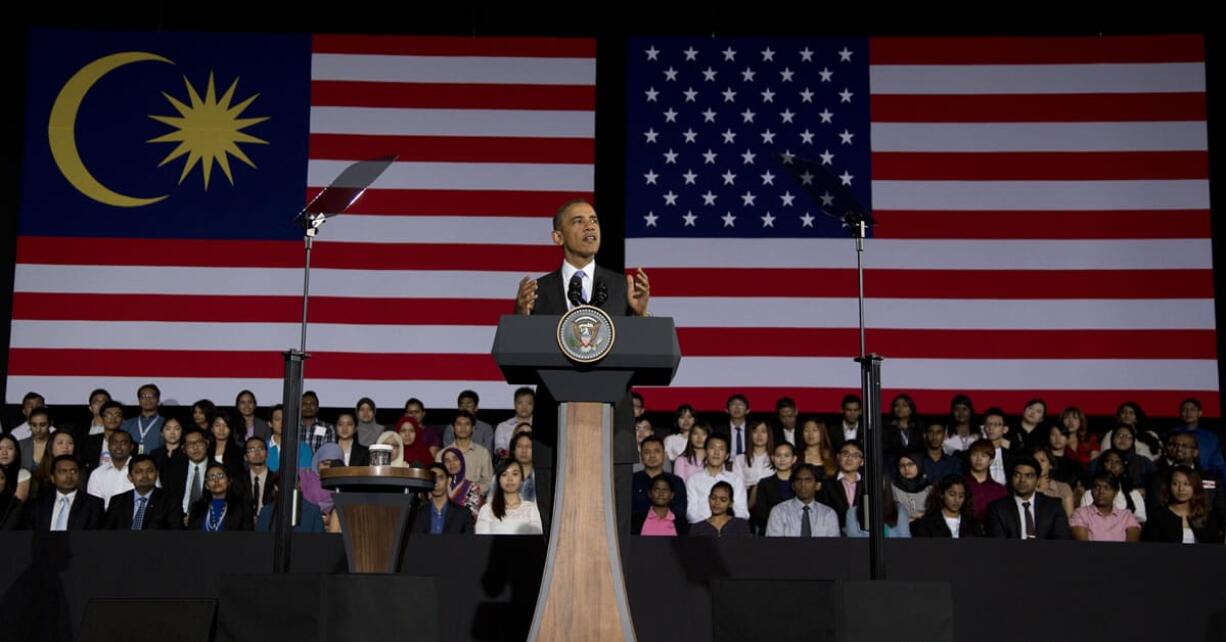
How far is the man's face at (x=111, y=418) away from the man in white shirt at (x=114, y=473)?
70 cm

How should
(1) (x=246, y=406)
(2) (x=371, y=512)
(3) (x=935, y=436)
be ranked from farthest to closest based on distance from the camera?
(1) (x=246, y=406), (3) (x=935, y=436), (2) (x=371, y=512)

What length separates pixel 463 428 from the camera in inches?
293

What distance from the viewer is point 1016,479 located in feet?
19.6

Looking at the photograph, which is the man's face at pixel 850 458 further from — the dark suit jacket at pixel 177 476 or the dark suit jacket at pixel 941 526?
the dark suit jacket at pixel 177 476

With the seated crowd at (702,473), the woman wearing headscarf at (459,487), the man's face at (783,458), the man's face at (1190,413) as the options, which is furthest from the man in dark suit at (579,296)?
the man's face at (1190,413)

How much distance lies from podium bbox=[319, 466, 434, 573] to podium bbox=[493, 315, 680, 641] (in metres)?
1.11

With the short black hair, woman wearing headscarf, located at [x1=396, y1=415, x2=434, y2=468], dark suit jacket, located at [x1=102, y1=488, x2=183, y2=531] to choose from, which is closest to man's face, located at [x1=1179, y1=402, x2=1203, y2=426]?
the short black hair

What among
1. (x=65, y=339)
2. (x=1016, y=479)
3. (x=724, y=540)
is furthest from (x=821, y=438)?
(x=65, y=339)

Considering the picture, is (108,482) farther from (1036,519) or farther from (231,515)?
(1036,519)

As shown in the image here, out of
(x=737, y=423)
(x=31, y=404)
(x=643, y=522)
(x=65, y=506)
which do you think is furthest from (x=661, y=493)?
(x=31, y=404)

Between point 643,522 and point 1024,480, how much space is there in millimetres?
1737

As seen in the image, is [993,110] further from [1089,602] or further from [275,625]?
[275,625]

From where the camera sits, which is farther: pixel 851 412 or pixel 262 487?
pixel 851 412

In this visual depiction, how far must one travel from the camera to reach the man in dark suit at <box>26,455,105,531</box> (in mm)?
5898
